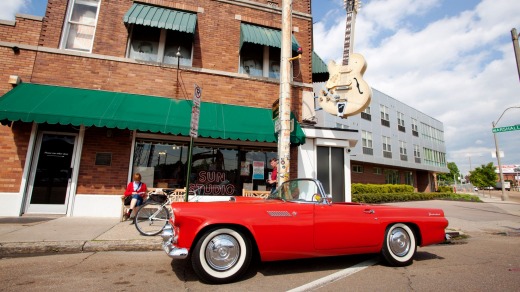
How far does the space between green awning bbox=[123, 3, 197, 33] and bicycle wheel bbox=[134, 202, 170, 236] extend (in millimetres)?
5607

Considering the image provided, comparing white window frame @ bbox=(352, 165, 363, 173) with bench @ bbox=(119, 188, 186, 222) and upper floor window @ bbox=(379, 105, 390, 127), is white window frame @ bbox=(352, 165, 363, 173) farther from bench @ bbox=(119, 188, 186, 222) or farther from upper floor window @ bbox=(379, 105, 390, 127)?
bench @ bbox=(119, 188, 186, 222)

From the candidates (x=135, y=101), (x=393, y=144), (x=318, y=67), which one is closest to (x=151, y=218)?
(x=135, y=101)

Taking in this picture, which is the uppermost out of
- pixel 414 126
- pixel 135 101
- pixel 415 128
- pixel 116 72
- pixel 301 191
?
pixel 414 126

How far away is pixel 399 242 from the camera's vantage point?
4.33 meters

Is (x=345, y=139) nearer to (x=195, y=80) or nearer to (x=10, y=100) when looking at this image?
(x=195, y=80)

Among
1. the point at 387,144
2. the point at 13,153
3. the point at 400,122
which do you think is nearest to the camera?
the point at 13,153

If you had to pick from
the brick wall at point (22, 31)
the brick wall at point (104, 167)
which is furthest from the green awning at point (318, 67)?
the brick wall at point (22, 31)

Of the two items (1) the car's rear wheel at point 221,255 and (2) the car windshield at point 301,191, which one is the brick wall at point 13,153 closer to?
(1) the car's rear wheel at point 221,255

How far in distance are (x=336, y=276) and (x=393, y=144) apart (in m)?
32.6

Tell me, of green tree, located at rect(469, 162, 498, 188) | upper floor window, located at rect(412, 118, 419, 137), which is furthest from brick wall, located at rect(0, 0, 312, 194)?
green tree, located at rect(469, 162, 498, 188)

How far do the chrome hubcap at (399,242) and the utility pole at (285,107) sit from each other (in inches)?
118

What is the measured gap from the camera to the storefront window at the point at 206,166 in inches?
332

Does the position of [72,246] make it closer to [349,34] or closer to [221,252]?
[221,252]

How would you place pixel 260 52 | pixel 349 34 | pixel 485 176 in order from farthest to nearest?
pixel 485 176, pixel 349 34, pixel 260 52
